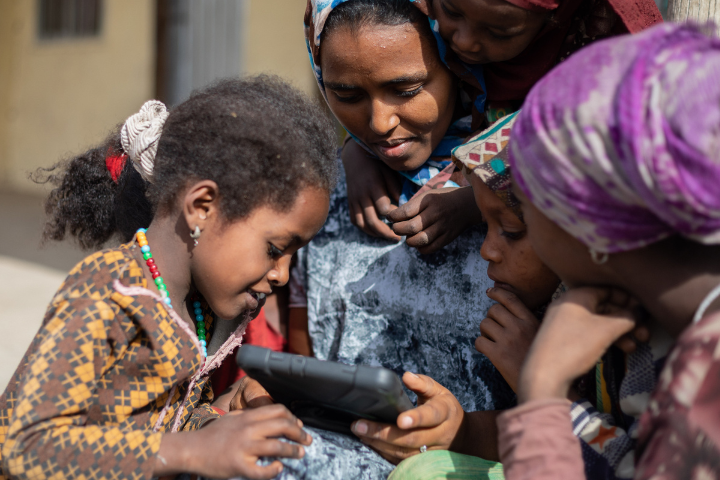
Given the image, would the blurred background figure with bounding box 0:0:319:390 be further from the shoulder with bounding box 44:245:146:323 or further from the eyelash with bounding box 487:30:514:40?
the eyelash with bounding box 487:30:514:40

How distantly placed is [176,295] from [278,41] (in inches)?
221

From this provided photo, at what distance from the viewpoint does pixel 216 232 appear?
1.86m

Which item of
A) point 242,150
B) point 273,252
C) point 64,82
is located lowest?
point 64,82

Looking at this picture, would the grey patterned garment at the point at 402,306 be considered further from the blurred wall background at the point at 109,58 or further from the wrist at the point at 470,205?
the blurred wall background at the point at 109,58

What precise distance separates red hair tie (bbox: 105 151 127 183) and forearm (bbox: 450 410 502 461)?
1366mm

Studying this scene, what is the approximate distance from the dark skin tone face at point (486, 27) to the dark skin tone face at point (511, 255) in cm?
43

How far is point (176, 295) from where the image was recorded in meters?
1.96

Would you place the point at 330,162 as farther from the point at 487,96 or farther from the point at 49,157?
the point at 49,157

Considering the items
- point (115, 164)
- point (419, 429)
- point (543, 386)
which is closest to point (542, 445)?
point (543, 386)

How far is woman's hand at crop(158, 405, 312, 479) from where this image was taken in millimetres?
1589

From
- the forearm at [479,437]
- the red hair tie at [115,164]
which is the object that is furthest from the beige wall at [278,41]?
the forearm at [479,437]

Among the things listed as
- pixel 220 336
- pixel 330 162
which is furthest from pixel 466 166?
pixel 220 336

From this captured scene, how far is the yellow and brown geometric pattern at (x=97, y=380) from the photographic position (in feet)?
5.26

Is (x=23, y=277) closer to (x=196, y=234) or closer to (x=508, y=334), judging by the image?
(x=196, y=234)
